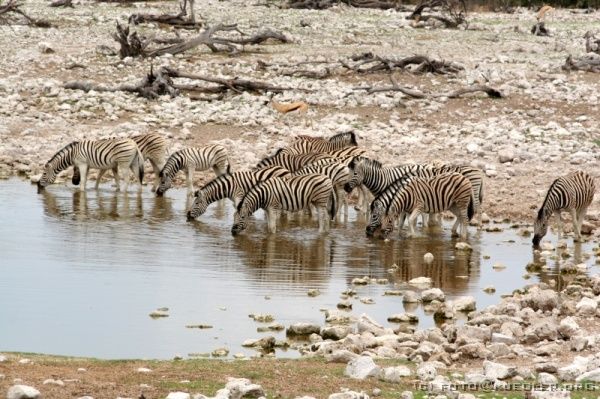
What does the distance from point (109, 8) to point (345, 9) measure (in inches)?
320

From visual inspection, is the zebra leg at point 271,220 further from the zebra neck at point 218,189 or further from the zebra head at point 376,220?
the zebra head at point 376,220

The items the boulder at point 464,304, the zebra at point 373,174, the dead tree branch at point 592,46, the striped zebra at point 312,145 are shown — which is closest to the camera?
the boulder at point 464,304

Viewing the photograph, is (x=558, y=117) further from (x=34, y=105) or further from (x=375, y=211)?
(x=34, y=105)

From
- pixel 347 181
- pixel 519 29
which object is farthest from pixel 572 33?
pixel 347 181

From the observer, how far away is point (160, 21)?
3619cm

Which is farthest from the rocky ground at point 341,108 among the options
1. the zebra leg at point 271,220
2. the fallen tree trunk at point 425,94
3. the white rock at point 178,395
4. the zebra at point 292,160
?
the white rock at point 178,395

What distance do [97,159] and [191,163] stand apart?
4.76 ft

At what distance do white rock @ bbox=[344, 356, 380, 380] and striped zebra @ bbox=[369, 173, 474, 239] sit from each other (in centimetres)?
771

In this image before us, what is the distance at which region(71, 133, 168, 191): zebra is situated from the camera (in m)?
20.1

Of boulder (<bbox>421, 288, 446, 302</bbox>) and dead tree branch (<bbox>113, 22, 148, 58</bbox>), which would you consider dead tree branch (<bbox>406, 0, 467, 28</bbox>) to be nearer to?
dead tree branch (<bbox>113, 22, 148, 58</bbox>)

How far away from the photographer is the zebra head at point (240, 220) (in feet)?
54.7

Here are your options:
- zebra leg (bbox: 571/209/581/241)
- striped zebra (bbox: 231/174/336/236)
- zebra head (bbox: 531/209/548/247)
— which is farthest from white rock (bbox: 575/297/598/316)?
striped zebra (bbox: 231/174/336/236)

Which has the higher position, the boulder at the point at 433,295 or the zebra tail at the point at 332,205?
the zebra tail at the point at 332,205

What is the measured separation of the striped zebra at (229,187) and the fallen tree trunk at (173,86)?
24.9 ft
